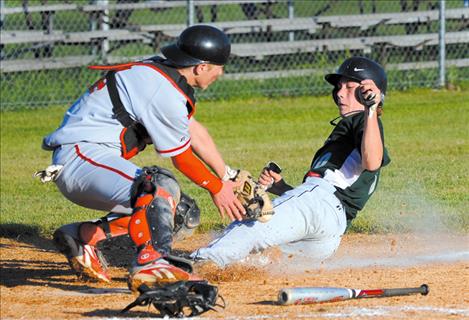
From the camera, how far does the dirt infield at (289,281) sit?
475cm

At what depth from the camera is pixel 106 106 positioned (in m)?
5.31

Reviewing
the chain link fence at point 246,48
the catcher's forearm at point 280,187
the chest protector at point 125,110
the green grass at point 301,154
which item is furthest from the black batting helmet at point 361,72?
the chain link fence at point 246,48

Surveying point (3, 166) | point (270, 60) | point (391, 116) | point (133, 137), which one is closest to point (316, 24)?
point (270, 60)

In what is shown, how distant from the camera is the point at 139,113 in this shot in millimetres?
5152

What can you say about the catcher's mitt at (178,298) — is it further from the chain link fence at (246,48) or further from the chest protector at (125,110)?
the chain link fence at (246,48)

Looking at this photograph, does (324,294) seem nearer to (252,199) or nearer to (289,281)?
(252,199)

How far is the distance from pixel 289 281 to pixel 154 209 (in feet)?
3.85

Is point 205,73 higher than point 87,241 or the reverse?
higher

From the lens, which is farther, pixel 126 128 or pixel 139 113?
pixel 126 128

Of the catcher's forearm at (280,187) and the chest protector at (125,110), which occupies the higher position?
the chest protector at (125,110)

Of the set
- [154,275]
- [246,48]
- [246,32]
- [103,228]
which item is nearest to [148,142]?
[103,228]

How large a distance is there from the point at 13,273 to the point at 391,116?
8080mm

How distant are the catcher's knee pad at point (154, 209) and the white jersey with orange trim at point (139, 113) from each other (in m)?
0.17

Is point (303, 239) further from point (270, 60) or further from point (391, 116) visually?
point (270, 60)
